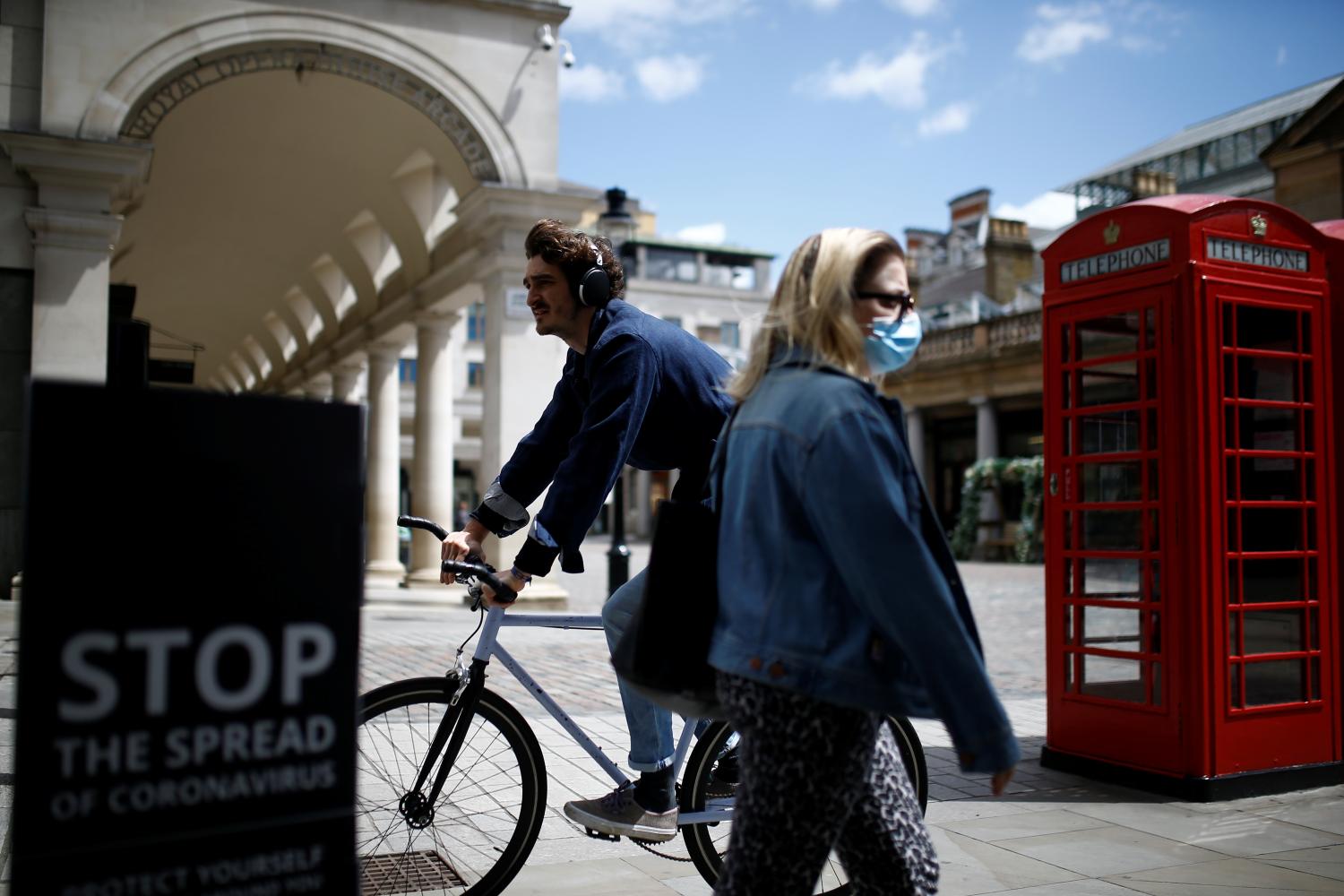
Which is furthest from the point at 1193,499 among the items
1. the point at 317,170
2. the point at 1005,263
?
the point at 1005,263

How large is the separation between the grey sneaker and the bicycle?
1.7 inches

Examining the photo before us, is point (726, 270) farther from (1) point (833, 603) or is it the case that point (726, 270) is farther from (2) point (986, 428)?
(1) point (833, 603)

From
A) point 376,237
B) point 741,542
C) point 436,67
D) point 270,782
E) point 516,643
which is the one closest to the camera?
point 270,782

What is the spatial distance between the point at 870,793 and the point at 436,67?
11.2 m

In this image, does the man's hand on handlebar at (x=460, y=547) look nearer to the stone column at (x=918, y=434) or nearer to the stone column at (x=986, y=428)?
the stone column at (x=986, y=428)

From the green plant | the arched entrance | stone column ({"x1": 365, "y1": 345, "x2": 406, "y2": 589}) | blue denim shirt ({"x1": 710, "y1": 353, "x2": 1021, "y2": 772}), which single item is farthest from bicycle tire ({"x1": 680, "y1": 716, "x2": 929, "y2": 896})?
the green plant

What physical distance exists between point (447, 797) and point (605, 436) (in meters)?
1.09

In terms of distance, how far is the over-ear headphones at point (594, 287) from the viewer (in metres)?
3.50

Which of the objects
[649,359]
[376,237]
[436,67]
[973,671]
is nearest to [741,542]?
[973,671]

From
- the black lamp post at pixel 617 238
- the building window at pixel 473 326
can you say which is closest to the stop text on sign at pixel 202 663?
the black lamp post at pixel 617 238

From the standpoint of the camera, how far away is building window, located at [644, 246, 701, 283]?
67.4m

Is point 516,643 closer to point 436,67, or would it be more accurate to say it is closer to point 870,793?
point 436,67

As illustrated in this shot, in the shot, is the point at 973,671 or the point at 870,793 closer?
the point at 973,671

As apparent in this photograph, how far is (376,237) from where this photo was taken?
19328 millimetres
